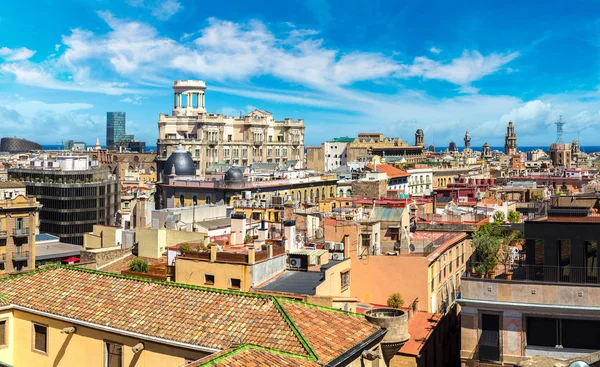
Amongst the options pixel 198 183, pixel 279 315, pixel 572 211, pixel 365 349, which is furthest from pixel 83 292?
pixel 198 183

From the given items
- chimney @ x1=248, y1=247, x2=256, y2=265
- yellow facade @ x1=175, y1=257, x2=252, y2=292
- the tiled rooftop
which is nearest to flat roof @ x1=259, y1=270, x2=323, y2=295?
yellow facade @ x1=175, y1=257, x2=252, y2=292

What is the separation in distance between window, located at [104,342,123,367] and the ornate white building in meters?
95.7

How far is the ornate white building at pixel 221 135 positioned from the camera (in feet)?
385

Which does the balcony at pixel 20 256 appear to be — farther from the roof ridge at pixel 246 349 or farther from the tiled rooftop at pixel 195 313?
the roof ridge at pixel 246 349

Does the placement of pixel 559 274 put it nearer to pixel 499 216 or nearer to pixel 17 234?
pixel 499 216

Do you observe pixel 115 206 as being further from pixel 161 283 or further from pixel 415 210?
pixel 161 283

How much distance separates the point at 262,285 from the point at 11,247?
38799mm

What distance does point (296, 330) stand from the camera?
1616cm

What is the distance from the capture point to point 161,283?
19266 millimetres

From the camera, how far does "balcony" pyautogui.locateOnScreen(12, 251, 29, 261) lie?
59.1 meters

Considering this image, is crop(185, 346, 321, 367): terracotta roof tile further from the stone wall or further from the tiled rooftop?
the stone wall

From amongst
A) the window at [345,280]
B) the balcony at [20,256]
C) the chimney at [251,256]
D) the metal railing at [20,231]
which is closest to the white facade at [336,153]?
the metal railing at [20,231]

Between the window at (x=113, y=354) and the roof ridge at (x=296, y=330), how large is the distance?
A: 401 centimetres

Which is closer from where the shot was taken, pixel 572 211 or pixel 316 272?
pixel 572 211
